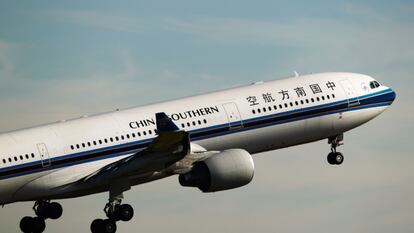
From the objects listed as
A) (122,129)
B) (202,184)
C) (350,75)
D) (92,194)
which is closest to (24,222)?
(92,194)

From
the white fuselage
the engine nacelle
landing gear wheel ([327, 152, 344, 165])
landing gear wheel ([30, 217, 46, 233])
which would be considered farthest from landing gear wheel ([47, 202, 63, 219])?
landing gear wheel ([327, 152, 344, 165])

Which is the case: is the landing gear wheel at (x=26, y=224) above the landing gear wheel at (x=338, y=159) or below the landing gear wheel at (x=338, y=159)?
below

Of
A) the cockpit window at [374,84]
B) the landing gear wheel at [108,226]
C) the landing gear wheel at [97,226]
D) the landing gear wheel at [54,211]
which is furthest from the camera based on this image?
the cockpit window at [374,84]

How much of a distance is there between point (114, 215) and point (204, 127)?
608cm

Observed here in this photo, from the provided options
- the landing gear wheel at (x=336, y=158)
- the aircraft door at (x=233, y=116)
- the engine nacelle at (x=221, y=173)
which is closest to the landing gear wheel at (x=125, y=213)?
the engine nacelle at (x=221, y=173)

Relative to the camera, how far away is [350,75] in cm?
4681

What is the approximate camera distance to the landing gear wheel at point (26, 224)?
138 feet

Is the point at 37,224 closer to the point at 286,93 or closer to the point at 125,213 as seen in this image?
the point at 125,213

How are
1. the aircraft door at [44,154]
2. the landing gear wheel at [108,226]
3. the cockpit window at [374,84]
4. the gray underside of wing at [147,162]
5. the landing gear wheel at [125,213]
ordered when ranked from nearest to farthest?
the gray underside of wing at [147,162] → the aircraft door at [44,154] → the landing gear wheel at [125,213] → the landing gear wheel at [108,226] → the cockpit window at [374,84]

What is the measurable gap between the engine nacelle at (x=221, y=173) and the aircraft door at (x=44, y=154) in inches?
231

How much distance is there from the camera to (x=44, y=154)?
38.5 metres

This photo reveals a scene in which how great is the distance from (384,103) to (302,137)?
565cm

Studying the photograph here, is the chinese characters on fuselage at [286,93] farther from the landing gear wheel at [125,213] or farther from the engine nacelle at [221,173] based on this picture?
the landing gear wheel at [125,213]

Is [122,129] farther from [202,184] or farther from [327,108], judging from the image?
[327,108]
